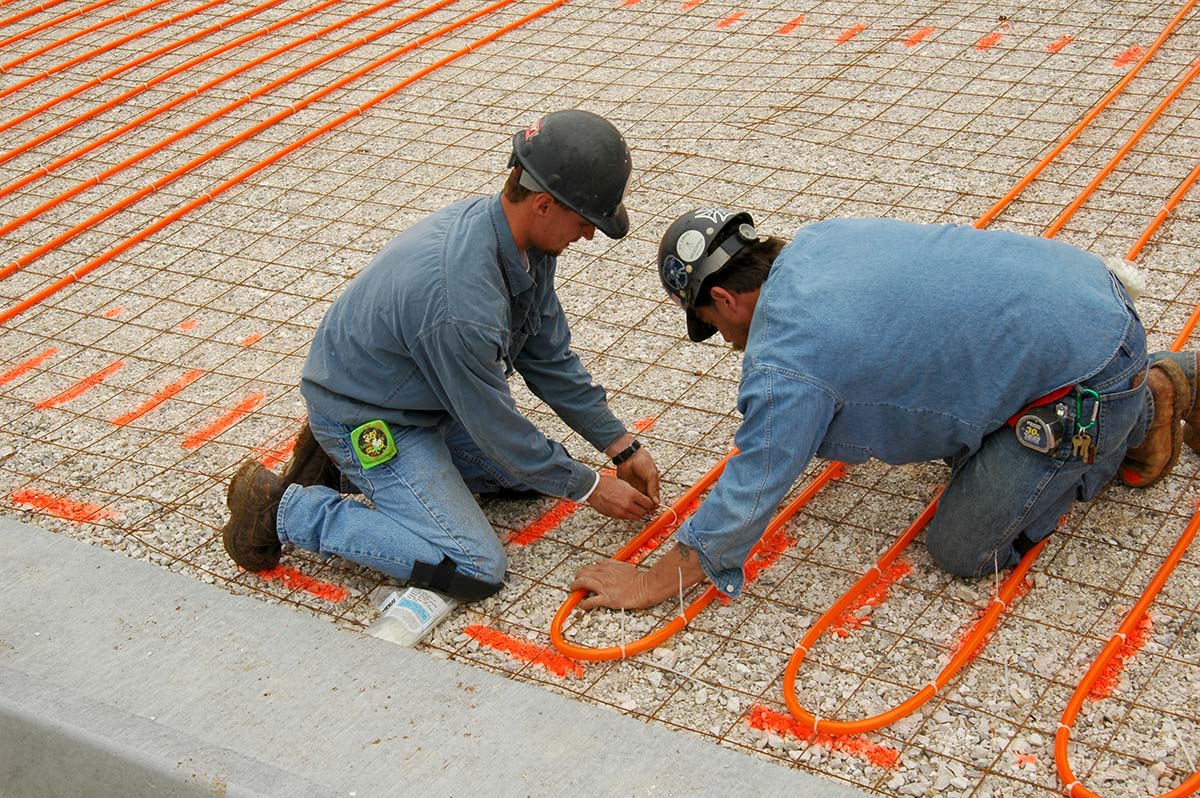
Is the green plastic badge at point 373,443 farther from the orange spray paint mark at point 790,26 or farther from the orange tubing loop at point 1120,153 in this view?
the orange spray paint mark at point 790,26

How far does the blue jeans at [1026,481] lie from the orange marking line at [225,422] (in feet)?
6.87

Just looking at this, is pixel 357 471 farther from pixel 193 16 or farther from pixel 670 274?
pixel 193 16

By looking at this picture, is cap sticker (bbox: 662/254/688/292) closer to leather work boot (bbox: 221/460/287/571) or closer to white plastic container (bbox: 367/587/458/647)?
white plastic container (bbox: 367/587/458/647)

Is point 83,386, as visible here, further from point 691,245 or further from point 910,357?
point 910,357

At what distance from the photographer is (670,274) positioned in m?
2.61

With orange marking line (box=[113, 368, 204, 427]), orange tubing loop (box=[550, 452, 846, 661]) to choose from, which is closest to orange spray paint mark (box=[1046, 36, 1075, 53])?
orange tubing loop (box=[550, 452, 846, 661])

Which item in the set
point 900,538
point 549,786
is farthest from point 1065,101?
point 549,786

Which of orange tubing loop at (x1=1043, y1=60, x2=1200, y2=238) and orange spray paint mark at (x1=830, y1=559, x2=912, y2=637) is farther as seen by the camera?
orange tubing loop at (x1=1043, y1=60, x2=1200, y2=238)

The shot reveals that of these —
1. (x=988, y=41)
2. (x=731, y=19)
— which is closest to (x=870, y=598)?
(x=988, y=41)

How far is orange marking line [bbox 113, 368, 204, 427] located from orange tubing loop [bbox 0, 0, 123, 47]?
396 cm

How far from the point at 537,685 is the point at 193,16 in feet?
18.7

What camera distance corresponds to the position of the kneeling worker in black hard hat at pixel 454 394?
271 cm

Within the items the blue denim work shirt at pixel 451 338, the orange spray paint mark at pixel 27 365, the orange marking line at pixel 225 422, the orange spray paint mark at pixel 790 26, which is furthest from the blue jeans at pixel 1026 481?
the orange spray paint mark at pixel 790 26

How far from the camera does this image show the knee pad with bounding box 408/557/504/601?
9.59ft
